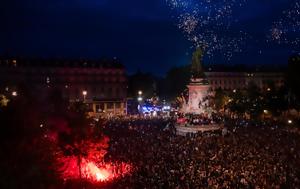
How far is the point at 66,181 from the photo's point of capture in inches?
1174

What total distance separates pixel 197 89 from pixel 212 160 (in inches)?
1616

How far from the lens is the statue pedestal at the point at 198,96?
73.7m

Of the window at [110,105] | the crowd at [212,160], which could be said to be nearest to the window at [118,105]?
the window at [110,105]

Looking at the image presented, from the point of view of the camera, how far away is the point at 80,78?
104562 mm

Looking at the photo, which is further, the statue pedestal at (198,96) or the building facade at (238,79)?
the building facade at (238,79)

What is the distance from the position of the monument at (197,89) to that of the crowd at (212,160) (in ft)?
85.8

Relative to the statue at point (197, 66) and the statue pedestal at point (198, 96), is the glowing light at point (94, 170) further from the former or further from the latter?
the statue at point (197, 66)

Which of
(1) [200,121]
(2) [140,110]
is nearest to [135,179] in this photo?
(1) [200,121]

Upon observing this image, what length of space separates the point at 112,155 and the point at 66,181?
9303 mm

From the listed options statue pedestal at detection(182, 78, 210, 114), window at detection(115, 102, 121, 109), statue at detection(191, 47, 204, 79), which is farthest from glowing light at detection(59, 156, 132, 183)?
window at detection(115, 102, 121, 109)

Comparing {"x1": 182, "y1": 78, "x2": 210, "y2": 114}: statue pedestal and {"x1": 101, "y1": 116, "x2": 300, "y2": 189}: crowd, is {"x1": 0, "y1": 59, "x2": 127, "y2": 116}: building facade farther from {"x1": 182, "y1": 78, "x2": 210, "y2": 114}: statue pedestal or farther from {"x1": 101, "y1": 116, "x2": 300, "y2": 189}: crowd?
{"x1": 101, "y1": 116, "x2": 300, "y2": 189}: crowd

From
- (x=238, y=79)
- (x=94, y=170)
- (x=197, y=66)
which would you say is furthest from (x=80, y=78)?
(x=94, y=170)

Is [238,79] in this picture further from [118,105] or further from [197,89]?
[197,89]

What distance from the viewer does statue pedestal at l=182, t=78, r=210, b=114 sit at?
7369 centimetres
